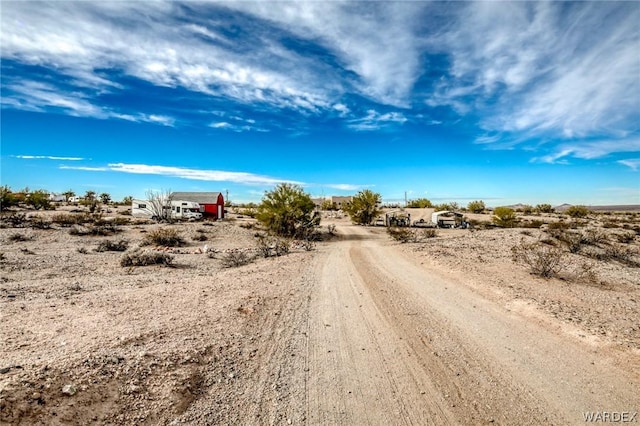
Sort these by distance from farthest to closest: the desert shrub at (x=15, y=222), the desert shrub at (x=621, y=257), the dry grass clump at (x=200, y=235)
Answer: the desert shrub at (x=15, y=222) → the dry grass clump at (x=200, y=235) → the desert shrub at (x=621, y=257)

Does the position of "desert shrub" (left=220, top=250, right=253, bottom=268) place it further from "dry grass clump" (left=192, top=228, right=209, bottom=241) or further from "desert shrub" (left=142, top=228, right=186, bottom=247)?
"dry grass clump" (left=192, top=228, right=209, bottom=241)

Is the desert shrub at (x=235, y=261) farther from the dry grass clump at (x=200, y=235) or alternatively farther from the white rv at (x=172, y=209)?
the white rv at (x=172, y=209)

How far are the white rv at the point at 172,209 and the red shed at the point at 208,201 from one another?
228 cm

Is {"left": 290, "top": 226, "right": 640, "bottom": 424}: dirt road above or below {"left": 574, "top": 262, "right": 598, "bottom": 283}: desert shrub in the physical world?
below

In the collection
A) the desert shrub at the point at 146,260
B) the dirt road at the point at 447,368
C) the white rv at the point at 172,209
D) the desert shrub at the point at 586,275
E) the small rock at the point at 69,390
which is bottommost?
the dirt road at the point at 447,368

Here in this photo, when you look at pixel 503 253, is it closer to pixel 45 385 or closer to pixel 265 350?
pixel 265 350

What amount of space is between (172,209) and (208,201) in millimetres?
6009

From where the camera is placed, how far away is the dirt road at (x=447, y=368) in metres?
4.14

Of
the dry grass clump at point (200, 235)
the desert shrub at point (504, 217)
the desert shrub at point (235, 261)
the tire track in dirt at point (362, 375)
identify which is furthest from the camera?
the desert shrub at point (504, 217)

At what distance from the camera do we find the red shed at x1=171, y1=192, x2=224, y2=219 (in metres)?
Result: 49.5

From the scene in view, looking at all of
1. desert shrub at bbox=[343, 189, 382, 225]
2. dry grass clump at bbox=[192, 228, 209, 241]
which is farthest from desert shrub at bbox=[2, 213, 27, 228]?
desert shrub at bbox=[343, 189, 382, 225]

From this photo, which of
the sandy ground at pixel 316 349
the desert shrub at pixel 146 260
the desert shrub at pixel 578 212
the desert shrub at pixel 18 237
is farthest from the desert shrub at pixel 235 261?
the desert shrub at pixel 578 212

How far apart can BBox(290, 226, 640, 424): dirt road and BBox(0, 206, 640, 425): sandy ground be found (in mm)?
25

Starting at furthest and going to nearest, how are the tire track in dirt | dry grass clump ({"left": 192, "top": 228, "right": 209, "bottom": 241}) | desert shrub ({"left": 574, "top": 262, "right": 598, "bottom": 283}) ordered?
dry grass clump ({"left": 192, "top": 228, "right": 209, "bottom": 241}) → desert shrub ({"left": 574, "top": 262, "right": 598, "bottom": 283}) → the tire track in dirt
